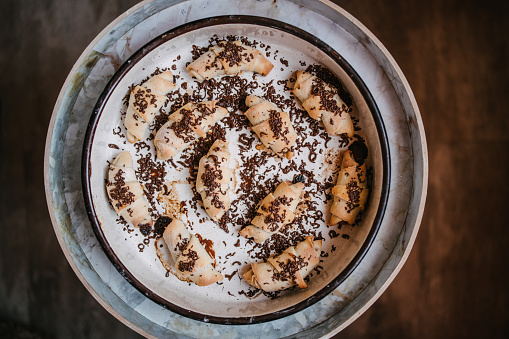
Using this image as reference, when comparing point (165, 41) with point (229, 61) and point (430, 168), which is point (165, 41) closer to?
point (229, 61)

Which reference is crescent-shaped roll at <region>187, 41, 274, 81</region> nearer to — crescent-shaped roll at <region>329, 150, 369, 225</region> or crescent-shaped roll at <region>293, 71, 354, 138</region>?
crescent-shaped roll at <region>293, 71, 354, 138</region>

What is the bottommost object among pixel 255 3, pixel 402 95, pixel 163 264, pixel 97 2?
pixel 163 264

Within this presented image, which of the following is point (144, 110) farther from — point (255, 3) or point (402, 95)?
point (402, 95)

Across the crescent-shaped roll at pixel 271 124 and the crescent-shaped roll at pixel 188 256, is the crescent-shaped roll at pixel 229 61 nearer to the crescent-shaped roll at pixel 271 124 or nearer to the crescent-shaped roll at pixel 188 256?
the crescent-shaped roll at pixel 271 124

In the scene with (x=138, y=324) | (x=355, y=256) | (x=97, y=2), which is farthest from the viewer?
(x=97, y=2)

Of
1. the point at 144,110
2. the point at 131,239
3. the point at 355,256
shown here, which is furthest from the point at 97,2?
the point at 355,256
